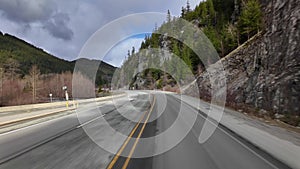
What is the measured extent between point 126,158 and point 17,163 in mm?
3068

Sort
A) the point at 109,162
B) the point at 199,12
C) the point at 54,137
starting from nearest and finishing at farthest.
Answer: the point at 109,162, the point at 54,137, the point at 199,12

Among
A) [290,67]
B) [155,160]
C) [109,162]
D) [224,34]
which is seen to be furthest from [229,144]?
[224,34]

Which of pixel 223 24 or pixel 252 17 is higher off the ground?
pixel 223 24

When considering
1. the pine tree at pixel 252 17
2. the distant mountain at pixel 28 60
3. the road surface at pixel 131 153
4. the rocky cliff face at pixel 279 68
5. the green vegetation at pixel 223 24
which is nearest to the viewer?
the road surface at pixel 131 153

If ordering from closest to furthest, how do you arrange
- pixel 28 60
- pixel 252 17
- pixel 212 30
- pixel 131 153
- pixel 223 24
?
1. pixel 131 153
2. pixel 252 17
3. pixel 212 30
4. pixel 223 24
5. pixel 28 60

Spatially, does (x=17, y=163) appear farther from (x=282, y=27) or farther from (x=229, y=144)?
(x=282, y=27)

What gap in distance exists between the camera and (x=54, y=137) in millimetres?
9516

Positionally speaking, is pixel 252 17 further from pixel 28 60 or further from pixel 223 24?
pixel 28 60

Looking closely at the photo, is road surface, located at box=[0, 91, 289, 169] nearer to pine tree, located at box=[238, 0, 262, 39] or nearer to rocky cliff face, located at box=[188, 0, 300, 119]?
rocky cliff face, located at box=[188, 0, 300, 119]

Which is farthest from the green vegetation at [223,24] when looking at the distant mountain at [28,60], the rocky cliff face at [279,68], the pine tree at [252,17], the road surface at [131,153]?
the road surface at [131,153]

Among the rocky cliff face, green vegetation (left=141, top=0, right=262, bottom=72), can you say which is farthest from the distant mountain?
the rocky cliff face

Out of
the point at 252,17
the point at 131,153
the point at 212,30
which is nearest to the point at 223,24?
the point at 212,30

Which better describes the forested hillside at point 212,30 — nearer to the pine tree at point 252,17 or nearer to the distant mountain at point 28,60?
the pine tree at point 252,17

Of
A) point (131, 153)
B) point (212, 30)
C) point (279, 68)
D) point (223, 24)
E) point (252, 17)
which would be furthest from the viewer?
point (223, 24)
